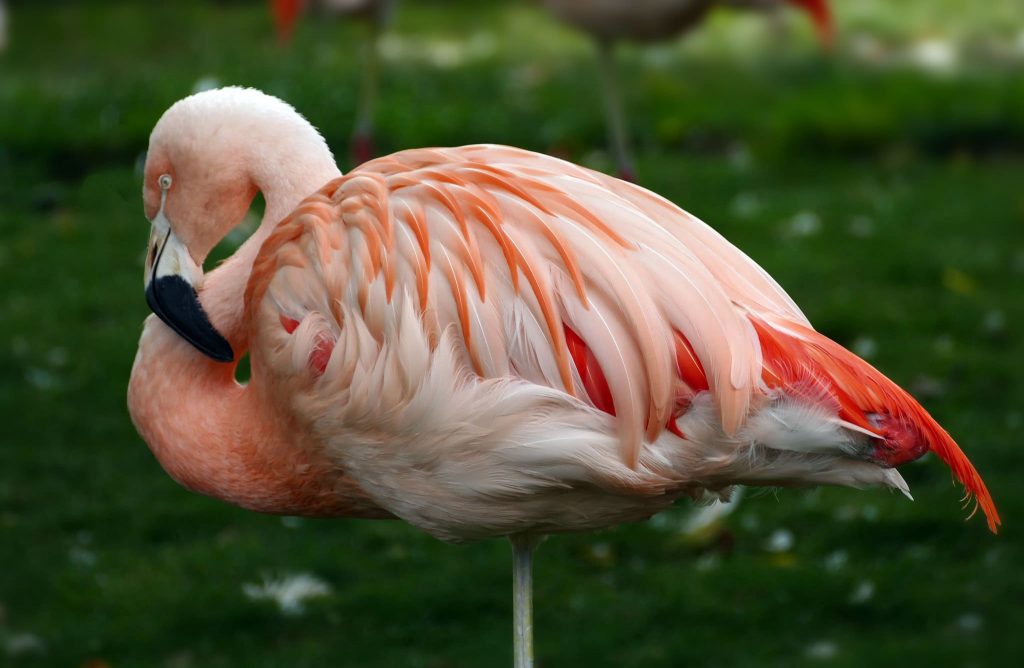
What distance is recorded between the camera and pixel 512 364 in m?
2.23

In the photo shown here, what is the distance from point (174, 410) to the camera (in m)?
2.48

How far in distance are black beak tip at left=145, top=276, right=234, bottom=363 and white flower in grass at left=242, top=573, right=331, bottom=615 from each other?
151 cm

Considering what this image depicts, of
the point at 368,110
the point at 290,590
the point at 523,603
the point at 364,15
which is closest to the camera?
the point at 523,603

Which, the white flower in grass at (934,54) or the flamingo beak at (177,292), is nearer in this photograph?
the flamingo beak at (177,292)

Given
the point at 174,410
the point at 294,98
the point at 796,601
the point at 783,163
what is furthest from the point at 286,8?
the point at 174,410

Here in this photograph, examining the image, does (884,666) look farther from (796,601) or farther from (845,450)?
(845,450)

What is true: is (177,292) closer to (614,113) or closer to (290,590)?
(290,590)

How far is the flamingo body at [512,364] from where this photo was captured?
2180 mm

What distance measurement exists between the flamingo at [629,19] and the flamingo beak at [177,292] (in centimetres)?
353

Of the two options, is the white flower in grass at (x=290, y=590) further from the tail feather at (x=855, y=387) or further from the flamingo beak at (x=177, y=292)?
the tail feather at (x=855, y=387)

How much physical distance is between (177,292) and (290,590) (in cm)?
162

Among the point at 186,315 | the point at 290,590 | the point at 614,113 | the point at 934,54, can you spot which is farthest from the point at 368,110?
the point at 186,315

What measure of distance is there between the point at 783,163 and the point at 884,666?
12.7 feet

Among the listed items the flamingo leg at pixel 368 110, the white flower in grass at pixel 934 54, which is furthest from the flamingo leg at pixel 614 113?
the white flower in grass at pixel 934 54
